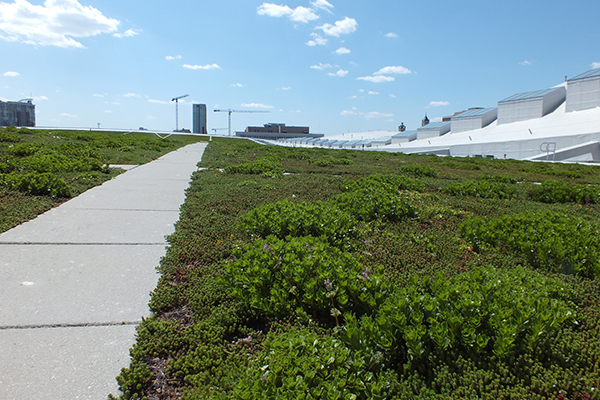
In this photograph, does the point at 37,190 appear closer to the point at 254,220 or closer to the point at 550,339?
the point at 254,220

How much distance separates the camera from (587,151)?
3550 centimetres

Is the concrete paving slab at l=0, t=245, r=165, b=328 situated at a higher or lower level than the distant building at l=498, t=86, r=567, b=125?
lower

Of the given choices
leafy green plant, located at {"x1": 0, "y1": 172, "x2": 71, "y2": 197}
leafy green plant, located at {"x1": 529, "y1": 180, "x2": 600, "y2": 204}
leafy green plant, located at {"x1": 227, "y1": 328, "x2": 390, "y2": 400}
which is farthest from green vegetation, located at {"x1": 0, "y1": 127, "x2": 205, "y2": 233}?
leafy green plant, located at {"x1": 529, "y1": 180, "x2": 600, "y2": 204}

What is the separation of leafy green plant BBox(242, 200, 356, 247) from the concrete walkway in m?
1.14

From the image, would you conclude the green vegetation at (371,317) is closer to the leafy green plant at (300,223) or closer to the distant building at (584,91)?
the leafy green plant at (300,223)

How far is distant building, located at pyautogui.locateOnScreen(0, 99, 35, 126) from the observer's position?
3056 inches

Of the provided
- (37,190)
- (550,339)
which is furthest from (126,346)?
(37,190)

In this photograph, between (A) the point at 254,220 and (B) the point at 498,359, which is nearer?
(B) the point at 498,359

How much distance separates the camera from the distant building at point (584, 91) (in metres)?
43.9

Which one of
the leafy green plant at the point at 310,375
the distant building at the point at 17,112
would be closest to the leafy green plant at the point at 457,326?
the leafy green plant at the point at 310,375

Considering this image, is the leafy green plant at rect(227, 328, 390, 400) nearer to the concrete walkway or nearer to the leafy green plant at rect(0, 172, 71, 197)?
the concrete walkway

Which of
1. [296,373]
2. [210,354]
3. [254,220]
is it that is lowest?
[210,354]

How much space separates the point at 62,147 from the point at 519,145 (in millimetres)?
43759

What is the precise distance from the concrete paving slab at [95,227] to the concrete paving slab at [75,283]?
0.29 m
